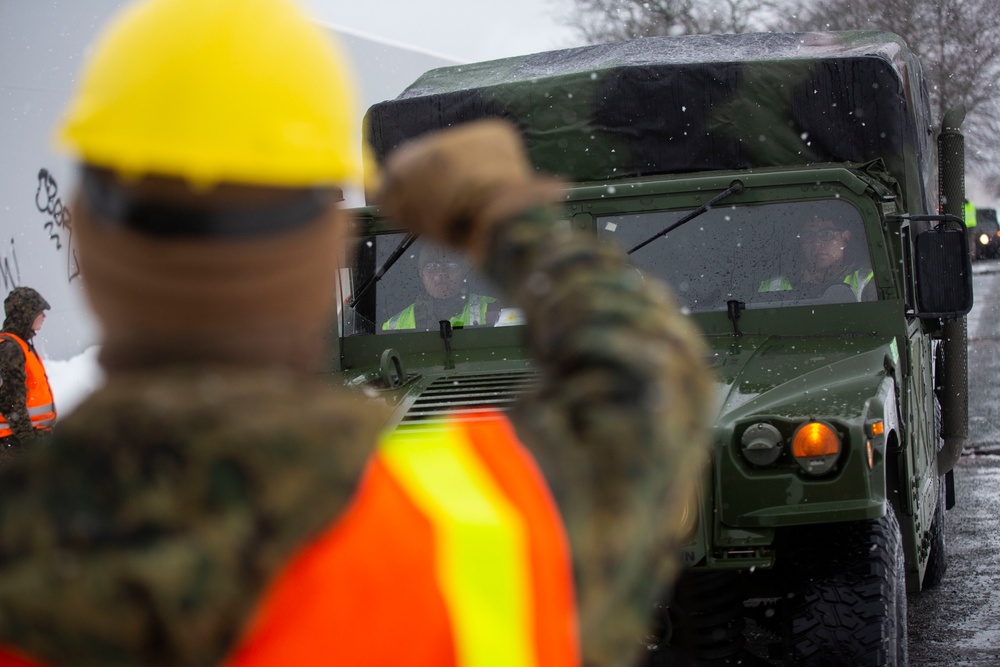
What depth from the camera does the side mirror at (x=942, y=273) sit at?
4664 mm

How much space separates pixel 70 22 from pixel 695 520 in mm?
11951

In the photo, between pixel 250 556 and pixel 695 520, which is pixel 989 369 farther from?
pixel 250 556

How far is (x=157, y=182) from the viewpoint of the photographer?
2.64 ft

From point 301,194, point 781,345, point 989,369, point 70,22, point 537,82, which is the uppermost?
point 70,22

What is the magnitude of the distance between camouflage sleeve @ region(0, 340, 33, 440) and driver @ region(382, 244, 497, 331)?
2.55m

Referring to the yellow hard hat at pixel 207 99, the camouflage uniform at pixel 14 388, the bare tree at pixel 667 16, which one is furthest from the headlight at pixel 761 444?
the bare tree at pixel 667 16

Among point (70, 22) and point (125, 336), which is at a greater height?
point (70, 22)

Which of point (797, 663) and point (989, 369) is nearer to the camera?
point (797, 663)

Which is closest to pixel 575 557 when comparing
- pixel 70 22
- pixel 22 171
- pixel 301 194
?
pixel 301 194

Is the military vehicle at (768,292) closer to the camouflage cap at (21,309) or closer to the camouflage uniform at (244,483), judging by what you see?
the camouflage cap at (21,309)

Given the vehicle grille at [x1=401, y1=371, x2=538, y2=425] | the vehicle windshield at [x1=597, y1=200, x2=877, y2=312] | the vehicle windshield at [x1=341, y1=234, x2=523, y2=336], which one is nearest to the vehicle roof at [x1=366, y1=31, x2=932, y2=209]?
the vehicle windshield at [x1=597, y1=200, x2=877, y2=312]

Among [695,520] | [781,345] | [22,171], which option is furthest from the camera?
[22,171]

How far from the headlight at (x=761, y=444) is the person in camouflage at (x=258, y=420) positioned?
2.88 meters

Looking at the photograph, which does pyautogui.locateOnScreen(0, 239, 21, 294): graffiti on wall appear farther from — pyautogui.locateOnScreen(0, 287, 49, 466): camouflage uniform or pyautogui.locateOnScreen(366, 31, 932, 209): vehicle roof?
pyautogui.locateOnScreen(366, 31, 932, 209): vehicle roof
